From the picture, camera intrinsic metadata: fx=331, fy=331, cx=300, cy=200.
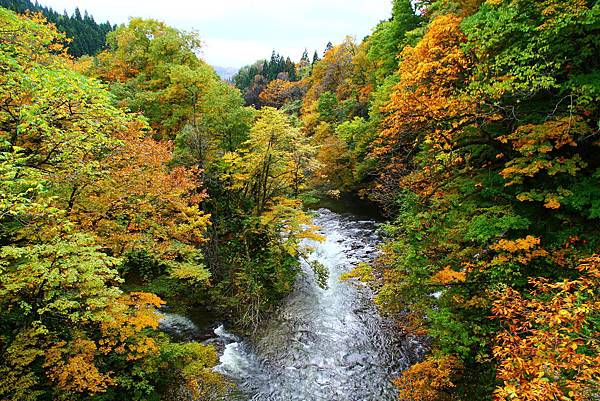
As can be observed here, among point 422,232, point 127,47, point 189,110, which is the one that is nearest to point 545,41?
point 422,232

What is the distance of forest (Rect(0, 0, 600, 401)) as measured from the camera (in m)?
6.19

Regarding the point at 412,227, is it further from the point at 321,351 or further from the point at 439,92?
the point at 321,351

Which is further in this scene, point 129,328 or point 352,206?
point 352,206

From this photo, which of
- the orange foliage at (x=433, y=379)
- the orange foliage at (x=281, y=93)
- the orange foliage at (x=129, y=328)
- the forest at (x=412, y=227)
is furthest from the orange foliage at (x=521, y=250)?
the orange foliage at (x=281, y=93)

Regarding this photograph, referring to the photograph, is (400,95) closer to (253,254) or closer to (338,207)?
(253,254)

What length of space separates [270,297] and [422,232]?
876 centimetres

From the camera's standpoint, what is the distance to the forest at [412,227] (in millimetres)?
6191

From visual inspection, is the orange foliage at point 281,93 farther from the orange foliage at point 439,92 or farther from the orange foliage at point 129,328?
the orange foliage at point 129,328

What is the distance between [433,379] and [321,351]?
4663mm

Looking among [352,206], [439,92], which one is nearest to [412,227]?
[439,92]

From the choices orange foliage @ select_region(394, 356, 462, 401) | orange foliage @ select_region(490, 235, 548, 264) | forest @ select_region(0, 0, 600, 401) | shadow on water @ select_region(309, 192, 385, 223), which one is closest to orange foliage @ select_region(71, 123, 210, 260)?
forest @ select_region(0, 0, 600, 401)

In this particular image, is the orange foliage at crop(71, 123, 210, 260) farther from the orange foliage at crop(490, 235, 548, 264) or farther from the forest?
the orange foliage at crop(490, 235, 548, 264)

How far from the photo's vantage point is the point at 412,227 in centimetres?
1106

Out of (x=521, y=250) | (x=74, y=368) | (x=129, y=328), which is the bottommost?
(x=74, y=368)
